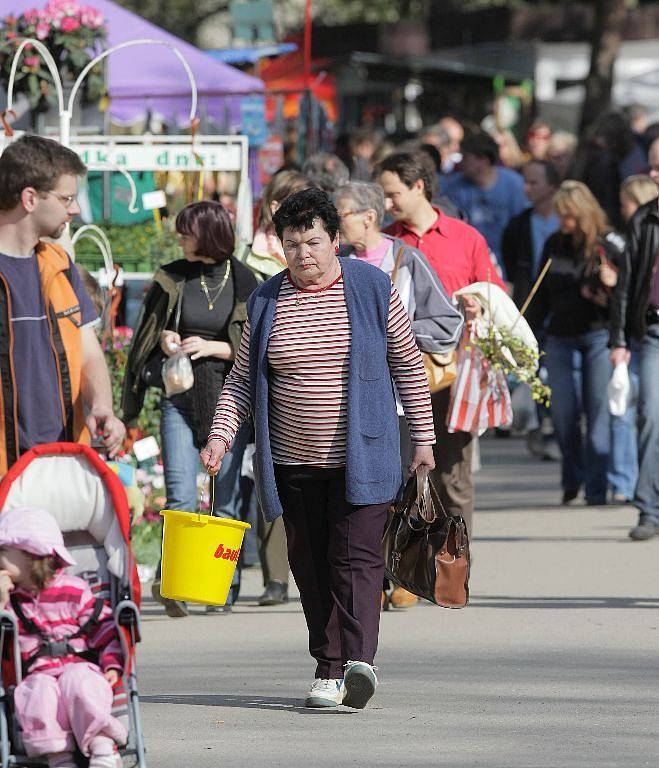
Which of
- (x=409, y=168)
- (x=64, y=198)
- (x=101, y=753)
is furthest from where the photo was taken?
(x=409, y=168)

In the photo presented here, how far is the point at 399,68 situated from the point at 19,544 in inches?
924

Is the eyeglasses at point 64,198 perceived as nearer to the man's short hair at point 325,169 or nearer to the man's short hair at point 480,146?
the man's short hair at point 325,169

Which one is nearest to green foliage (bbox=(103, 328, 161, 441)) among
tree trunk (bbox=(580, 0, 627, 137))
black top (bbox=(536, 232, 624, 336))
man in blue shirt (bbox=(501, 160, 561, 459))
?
black top (bbox=(536, 232, 624, 336))

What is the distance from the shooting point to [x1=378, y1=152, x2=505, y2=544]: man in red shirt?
28.9 ft

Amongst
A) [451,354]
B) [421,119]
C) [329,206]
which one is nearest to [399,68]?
[421,119]

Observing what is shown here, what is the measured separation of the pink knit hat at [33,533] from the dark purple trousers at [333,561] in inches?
60.3

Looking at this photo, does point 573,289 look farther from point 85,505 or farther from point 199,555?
point 85,505

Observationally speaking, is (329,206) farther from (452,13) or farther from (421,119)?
(452,13)

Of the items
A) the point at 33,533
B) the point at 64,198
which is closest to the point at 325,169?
the point at 64,198

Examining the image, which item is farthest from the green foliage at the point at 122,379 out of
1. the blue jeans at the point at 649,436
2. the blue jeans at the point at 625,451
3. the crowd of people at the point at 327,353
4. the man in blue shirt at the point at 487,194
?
the man in blue shirt at the point at 487,194

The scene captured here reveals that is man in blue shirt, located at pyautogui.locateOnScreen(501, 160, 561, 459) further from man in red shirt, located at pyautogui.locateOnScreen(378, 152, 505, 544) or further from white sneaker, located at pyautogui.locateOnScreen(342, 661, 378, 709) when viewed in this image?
white sneaker, located at pyautogui.locateOnScreen(342, 661, 378, 709)

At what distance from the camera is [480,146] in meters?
14.9

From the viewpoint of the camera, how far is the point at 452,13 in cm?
4491

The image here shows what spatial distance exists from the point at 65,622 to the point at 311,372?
1.62 metres
